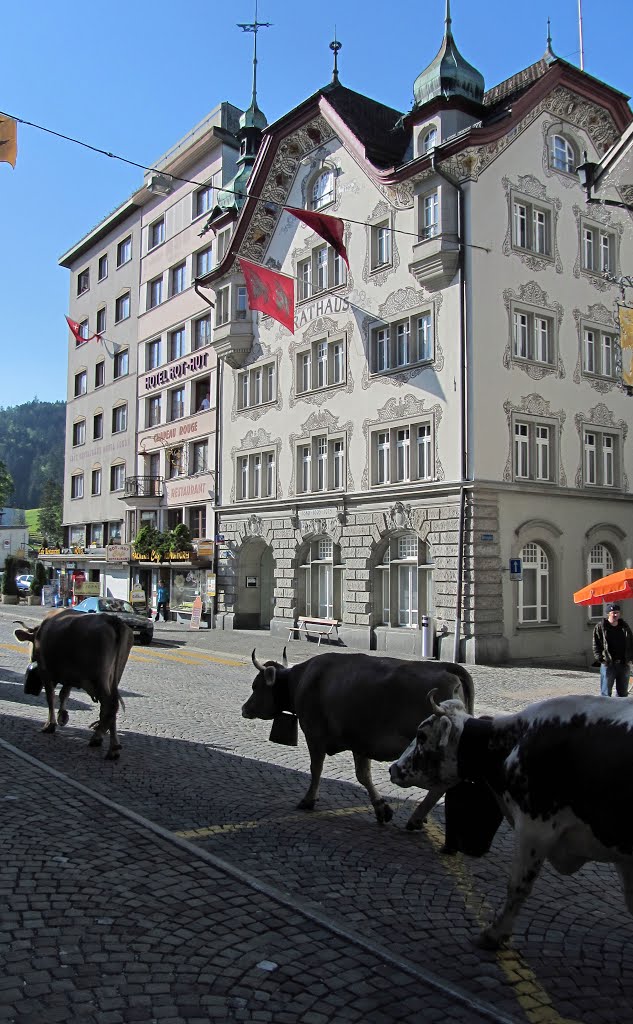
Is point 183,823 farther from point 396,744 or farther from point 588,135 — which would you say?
point 588,135

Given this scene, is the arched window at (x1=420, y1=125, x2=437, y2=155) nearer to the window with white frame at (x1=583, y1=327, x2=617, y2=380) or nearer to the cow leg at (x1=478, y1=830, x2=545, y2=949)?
the window with white frame at (x1=583, y1=327, x2=617, y2=380)

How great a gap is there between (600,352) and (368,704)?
23.5 m

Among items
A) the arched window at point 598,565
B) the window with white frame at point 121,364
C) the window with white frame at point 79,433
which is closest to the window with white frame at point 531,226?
the arched window at point 598,565

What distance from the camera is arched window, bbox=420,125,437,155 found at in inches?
1025

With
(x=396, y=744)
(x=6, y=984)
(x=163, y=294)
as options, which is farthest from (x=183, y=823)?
(x=163, y=294)

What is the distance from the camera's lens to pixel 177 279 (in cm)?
4212

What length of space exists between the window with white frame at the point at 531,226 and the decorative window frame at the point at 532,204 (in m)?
0.05

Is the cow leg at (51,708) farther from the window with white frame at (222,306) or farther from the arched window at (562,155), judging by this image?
the window with white frame at (222,306)

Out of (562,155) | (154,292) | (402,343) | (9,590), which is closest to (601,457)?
(402,343)

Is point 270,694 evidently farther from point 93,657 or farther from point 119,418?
point 119,418

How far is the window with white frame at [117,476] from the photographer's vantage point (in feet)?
151

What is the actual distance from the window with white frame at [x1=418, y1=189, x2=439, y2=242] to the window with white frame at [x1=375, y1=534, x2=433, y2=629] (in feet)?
30.8

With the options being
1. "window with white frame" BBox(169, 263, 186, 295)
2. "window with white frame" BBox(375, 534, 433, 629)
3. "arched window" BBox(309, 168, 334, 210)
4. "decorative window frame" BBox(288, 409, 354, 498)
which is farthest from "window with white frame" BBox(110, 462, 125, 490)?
"window with white frame" BBox(375, 534, 433, 629)

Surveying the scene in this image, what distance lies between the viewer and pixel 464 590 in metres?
23.6
